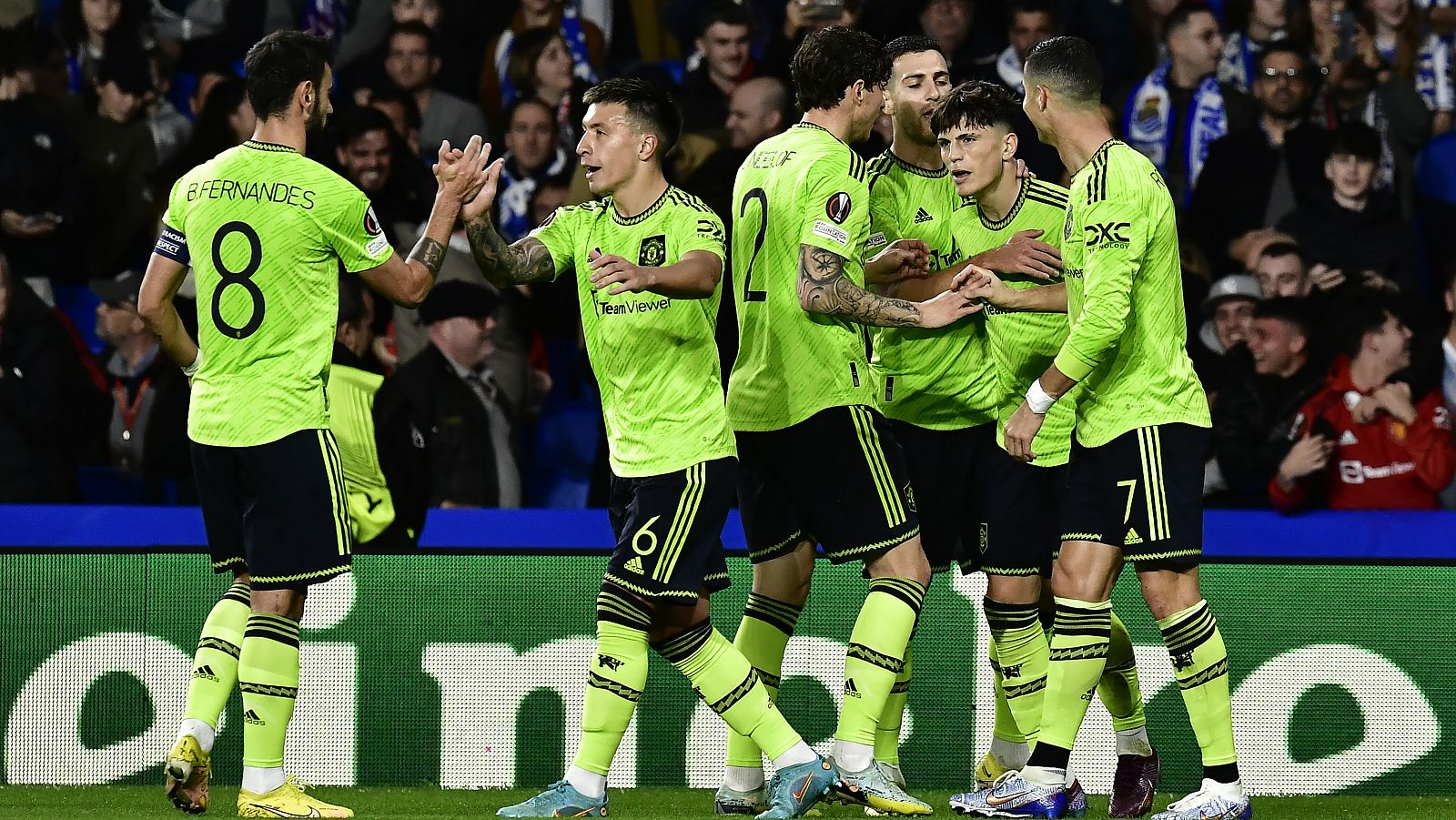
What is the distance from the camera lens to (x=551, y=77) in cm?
1017

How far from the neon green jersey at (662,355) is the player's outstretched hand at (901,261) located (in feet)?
2.54

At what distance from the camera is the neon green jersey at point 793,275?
5898 millimetres

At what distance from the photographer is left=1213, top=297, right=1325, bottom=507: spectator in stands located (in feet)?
28.5

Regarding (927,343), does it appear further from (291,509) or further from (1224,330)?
(1224,330)

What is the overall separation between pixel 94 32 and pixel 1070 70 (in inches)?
254

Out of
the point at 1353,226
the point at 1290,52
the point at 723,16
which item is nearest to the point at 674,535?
the point at 723,16

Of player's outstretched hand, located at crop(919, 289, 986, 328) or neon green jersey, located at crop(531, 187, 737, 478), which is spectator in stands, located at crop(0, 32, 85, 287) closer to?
neon green jersey, located at crop(531, 187, 737, 478)

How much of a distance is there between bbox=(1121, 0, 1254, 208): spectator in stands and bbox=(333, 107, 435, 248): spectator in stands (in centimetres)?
358

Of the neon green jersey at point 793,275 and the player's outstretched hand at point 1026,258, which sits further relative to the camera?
the player's outstretched hand at point 1026,258

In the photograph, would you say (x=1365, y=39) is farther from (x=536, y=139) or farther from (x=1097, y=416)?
(x=1097, y=416)

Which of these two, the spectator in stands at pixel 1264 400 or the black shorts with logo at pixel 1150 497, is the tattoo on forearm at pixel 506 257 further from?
the spectator in stands at pixel 1264 400

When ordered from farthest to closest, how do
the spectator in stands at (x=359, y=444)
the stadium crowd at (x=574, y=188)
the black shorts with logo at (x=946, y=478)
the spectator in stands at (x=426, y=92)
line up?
the spectator in stands at (x=426, y=92) < the stadium crowd at (x=574, y=188) < the spectator in stands at (x=359, y=444) < the black shorts with logo at (x=946, y=478)

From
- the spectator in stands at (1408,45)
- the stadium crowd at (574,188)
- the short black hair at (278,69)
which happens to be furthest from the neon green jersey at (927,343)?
the spectator in stands at (1408,45)

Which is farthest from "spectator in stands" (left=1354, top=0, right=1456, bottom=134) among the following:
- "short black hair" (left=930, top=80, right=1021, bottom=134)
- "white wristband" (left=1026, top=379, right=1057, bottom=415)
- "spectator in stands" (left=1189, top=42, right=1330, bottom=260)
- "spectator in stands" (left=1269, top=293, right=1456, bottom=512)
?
"white wristband" (left=1026, top=379, right=1057, bottom=415)
